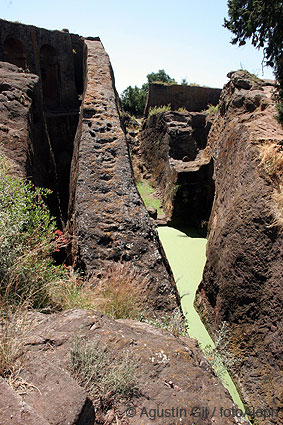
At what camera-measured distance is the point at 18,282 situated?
2.25 metres

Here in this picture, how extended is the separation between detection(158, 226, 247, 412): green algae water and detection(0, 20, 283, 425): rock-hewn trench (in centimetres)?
16

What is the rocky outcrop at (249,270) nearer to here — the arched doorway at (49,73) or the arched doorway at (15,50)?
the arched doorway at (49,73)

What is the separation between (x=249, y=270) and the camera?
4199 millimetres

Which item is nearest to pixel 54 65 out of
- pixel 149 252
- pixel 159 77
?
pixel 149 252

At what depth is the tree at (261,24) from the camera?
737cm

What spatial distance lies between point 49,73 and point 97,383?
43.0ft

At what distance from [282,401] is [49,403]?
2.88 m

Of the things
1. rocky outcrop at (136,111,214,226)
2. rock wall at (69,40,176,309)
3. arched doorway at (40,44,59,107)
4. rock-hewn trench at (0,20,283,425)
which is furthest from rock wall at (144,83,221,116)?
rock wall at (69,40,176,309)

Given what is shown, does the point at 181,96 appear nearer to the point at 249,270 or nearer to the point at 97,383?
the point at 249,270

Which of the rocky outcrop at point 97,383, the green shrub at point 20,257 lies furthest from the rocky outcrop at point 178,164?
the rocky outcrop at point 97,383

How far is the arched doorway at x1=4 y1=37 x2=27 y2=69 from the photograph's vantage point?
11.3 meters

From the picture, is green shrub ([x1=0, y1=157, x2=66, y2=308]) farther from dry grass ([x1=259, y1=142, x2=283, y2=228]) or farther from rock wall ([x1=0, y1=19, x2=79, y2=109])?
rock wall ([x1=0, y1=19, x2=79, y2=109])

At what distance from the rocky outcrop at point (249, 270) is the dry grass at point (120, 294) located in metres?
1.63

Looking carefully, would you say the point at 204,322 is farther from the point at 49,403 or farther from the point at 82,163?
the point at 49,403
